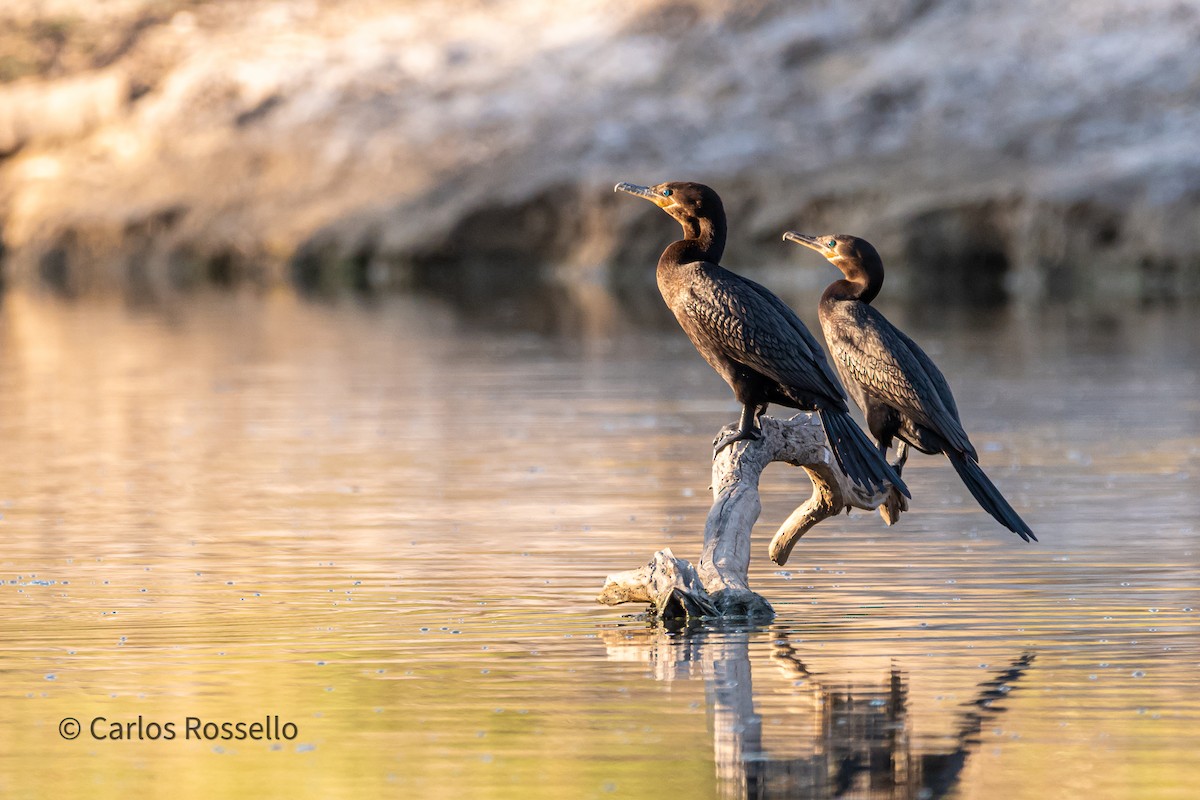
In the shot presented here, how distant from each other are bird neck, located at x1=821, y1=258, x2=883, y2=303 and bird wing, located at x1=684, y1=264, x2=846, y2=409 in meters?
0.40

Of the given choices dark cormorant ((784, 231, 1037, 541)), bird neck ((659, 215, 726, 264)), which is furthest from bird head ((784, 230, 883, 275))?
bird neck ((659, 215, 726, 264))

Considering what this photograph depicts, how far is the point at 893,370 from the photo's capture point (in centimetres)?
871

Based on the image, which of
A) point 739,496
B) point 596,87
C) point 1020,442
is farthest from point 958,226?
point 739,496

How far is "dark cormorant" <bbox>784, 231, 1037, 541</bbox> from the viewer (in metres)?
8.67

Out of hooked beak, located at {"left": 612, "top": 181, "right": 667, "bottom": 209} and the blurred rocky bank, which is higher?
the blurred rocky bank

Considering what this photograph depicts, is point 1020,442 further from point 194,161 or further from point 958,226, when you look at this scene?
point 194,161

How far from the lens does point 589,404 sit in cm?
1842

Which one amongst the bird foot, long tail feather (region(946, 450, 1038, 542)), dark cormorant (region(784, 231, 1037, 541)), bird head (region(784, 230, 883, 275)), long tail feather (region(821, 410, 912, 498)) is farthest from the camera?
bird head (region(784, 230, 883, 275))

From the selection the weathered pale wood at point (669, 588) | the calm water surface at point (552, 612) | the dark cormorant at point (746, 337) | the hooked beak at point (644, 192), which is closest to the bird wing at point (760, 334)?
the dark cormorant at point (746, 337)

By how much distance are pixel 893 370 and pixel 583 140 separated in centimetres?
3477

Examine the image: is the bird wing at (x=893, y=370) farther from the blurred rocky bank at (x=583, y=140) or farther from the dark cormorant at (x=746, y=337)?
the blurred rocky bank at (x=583, y=140)

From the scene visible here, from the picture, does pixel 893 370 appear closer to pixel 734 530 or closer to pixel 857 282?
pixel 857 282

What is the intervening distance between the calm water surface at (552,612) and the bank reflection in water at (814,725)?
0.7 inches

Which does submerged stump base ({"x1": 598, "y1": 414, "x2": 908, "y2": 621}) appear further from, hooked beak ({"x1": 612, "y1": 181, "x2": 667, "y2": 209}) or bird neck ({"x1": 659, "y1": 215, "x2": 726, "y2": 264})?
hooked beak ({"x1": 612, "y1": 181, "x2": 667, "y2": 209})
